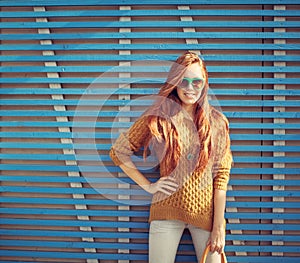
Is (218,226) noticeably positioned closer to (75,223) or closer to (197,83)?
(197,83)

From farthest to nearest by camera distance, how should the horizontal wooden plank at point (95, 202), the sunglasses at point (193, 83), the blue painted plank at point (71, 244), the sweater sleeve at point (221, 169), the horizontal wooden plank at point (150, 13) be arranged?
the blue painted plank at point (71, 244)
the horizontal wooden plank at point (95, 202)
the horizontal wooden plank at point (150, 13)
the sweater sleeve at point (221, 169)
the sunglasses at point (193, 83)

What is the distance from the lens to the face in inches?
128

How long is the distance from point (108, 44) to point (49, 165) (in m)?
1.19

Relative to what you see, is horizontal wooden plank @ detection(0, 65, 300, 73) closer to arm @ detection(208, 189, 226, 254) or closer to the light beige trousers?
arm @ detection(208, 189, 226, 254)

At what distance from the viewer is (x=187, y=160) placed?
3.30 meters

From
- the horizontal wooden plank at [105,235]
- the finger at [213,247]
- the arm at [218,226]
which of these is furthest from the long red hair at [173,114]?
the horizontal wooden plank at [105,235]

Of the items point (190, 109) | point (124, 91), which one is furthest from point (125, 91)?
point (190, 109)

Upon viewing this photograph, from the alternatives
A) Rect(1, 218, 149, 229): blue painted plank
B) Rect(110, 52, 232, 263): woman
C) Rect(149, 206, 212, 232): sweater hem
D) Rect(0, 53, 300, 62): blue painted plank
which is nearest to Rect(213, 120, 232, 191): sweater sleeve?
Rect(110, 52, 232, 263): woman

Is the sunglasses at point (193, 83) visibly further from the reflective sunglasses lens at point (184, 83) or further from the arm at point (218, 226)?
the arm at point (218, 226)

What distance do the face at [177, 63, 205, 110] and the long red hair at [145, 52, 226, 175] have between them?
1.3 inches

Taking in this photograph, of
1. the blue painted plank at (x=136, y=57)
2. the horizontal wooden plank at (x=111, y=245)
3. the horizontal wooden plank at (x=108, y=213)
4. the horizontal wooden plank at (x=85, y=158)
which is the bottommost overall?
the horizontal wooden plank at (x=111, y=245)

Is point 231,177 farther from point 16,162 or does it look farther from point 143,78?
point 16,162

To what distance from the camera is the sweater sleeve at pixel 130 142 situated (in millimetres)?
3422

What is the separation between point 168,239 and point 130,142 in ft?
2.65
